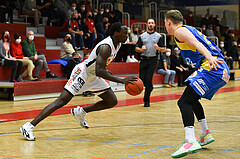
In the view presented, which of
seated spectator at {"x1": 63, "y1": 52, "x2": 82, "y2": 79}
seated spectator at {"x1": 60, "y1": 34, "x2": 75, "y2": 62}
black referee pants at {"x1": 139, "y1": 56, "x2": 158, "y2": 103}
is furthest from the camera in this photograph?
seated spectator at {"x1": 60, "y1": 34, "x2": 75, "y2": 62}

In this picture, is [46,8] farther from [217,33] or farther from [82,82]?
[217,33]

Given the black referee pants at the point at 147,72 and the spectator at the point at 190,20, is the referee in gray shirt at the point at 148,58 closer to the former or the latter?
the black referee pants at the point at 147,72

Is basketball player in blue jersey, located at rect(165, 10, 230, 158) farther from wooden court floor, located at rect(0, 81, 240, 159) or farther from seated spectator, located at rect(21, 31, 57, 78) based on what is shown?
seated spectator, located at rect(21, 31, 57, 78)

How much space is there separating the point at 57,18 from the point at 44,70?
536 centimetres

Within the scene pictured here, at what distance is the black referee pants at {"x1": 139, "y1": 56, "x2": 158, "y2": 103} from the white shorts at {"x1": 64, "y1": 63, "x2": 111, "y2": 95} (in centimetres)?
336

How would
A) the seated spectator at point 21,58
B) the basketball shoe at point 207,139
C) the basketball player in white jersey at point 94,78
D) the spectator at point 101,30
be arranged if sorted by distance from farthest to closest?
the spectator at point 101,30 < the seated spectator at point 21,58 < the basketball player in white jersey at point 94,78 < the basketball shoe at point 207,139

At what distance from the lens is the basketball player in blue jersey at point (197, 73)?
14.1 ft

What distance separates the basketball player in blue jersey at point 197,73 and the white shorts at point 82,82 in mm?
1627

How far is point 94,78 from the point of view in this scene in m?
5.88

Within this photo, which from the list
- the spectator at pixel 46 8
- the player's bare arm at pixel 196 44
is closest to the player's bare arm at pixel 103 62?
the player's bare arm at pixel 196 44

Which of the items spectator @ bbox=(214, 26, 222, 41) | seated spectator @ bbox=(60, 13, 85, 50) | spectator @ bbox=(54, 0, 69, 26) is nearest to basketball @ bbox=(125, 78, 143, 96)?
seated spectator @ bbox=(60, 13, 85, 50)

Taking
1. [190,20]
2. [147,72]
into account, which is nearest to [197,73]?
[147,72]

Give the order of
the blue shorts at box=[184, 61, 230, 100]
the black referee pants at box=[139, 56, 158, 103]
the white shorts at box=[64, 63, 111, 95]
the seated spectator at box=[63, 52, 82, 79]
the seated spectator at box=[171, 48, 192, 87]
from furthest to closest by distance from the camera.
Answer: the seated spectator at box=[171, 48, 192, 87]
the seated spectator at box=[63, 52, 82, 79]
the black referee pants at box=[139, 56, 158, 103]
the white shorts at box=[64, 63, 111, 95]
the blue shorts at box=[184, 61, 230, 100]

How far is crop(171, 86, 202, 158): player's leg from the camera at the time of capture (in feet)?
13.7
